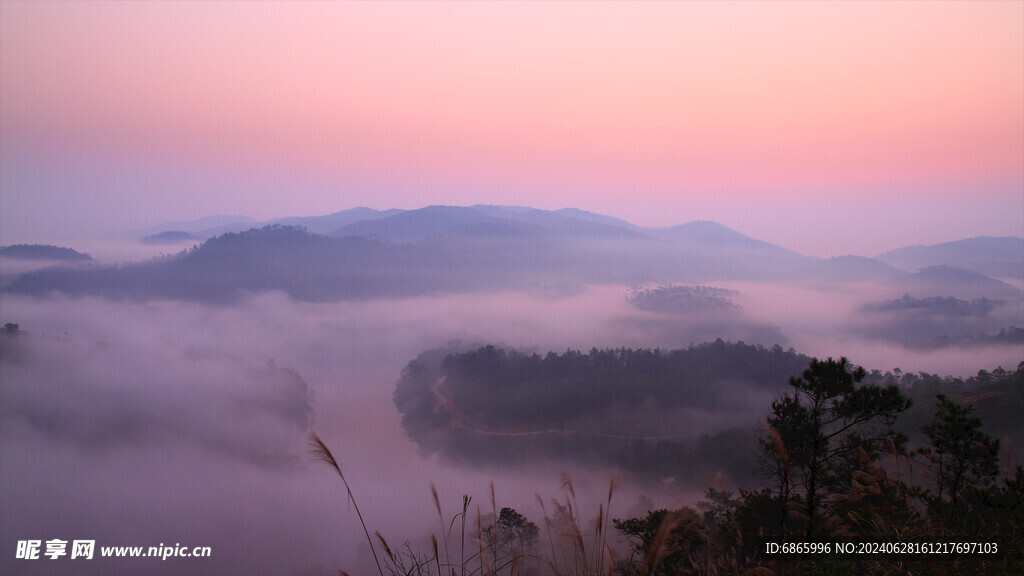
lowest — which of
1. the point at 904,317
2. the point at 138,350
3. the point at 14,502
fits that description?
the point at 14,502

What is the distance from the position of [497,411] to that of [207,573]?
155 ft

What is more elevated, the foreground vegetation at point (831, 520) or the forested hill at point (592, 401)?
the foreground vegetation at point (831, 520)

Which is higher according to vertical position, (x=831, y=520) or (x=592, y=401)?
(x=831, y=520)

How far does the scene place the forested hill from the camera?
80.9 meters

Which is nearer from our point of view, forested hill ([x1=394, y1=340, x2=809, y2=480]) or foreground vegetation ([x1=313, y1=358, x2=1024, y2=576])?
foreground vegetation ([x1=313, y1=358, x2=1024, y2=576])

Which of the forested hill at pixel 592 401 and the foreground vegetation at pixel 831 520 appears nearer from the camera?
the foreground vegetation at pixel 831 520

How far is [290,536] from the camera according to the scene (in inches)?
2817

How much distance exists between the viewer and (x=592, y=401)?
289 ft

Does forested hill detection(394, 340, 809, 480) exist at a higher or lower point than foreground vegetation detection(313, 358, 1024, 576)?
lower

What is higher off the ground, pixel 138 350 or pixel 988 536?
pixel 988 536

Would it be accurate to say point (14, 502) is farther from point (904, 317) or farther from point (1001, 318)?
point (1001, 318)

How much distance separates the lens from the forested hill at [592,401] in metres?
80.9

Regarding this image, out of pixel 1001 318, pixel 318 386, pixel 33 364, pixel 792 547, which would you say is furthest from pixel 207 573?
pixel 1001 318

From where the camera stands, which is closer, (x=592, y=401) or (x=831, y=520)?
(x=831, y=520)
